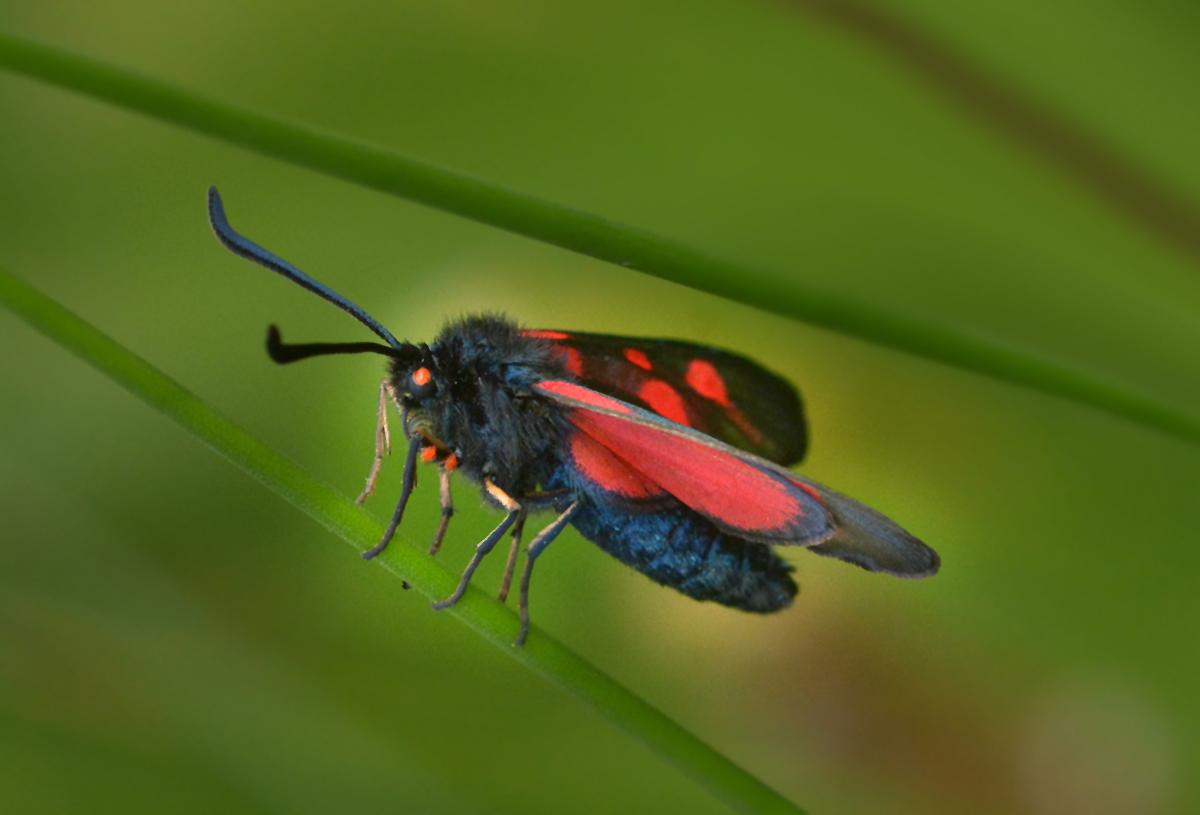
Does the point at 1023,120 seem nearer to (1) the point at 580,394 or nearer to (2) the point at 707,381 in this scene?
(2) the point at 707,381

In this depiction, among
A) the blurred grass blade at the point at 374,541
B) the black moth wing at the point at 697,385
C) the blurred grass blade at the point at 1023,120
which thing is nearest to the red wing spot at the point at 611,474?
the black moth wing at the point at 697,385

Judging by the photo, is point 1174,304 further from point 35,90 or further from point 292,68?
point 35,90

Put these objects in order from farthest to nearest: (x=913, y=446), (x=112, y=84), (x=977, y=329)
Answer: (x=913, y=446)
(x=977, y=329)
(x=112, y=84)

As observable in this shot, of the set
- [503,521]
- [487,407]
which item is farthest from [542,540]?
[487,407]

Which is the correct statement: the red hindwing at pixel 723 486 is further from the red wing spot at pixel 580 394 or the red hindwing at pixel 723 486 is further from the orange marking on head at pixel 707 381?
the orange marking on head at pixel 707 381

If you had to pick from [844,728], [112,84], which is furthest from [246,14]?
[844,728]

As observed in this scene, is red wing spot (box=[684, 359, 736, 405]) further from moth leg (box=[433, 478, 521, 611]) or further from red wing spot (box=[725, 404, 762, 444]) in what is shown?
moth leg (box=[433, 478, 521, 611])
